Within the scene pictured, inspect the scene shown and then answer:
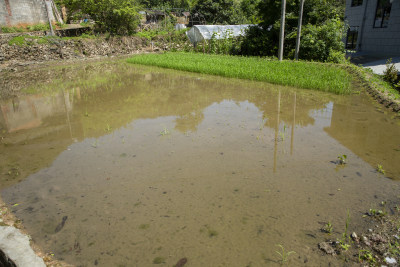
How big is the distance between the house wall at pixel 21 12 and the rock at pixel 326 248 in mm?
22653

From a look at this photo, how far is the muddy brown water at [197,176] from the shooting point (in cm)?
221

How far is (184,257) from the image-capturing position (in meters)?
2.07

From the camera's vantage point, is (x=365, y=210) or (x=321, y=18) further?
(x=321, y=18)

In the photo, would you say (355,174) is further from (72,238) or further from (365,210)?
(72,238)

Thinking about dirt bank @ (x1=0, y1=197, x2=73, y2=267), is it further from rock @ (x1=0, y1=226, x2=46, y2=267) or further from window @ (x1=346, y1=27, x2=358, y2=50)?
window @ (x1=346, y1=27, x2=358, y2=50)

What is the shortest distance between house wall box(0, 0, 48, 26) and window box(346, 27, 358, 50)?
22.1 m

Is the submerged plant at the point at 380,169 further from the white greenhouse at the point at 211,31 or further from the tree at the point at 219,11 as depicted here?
the tree at the point at 219,11

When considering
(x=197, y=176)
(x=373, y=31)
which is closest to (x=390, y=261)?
(x=197, y=176)

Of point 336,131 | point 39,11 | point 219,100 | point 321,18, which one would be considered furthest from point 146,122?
point 39,11

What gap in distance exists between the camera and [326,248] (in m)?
2.06

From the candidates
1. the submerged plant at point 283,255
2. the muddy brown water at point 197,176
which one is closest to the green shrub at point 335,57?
the muddy brown water at point 197,176

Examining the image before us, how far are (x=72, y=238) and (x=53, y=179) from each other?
1239mm

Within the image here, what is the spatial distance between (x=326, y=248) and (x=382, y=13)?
1506 cm

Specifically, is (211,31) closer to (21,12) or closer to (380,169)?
(21,12)
